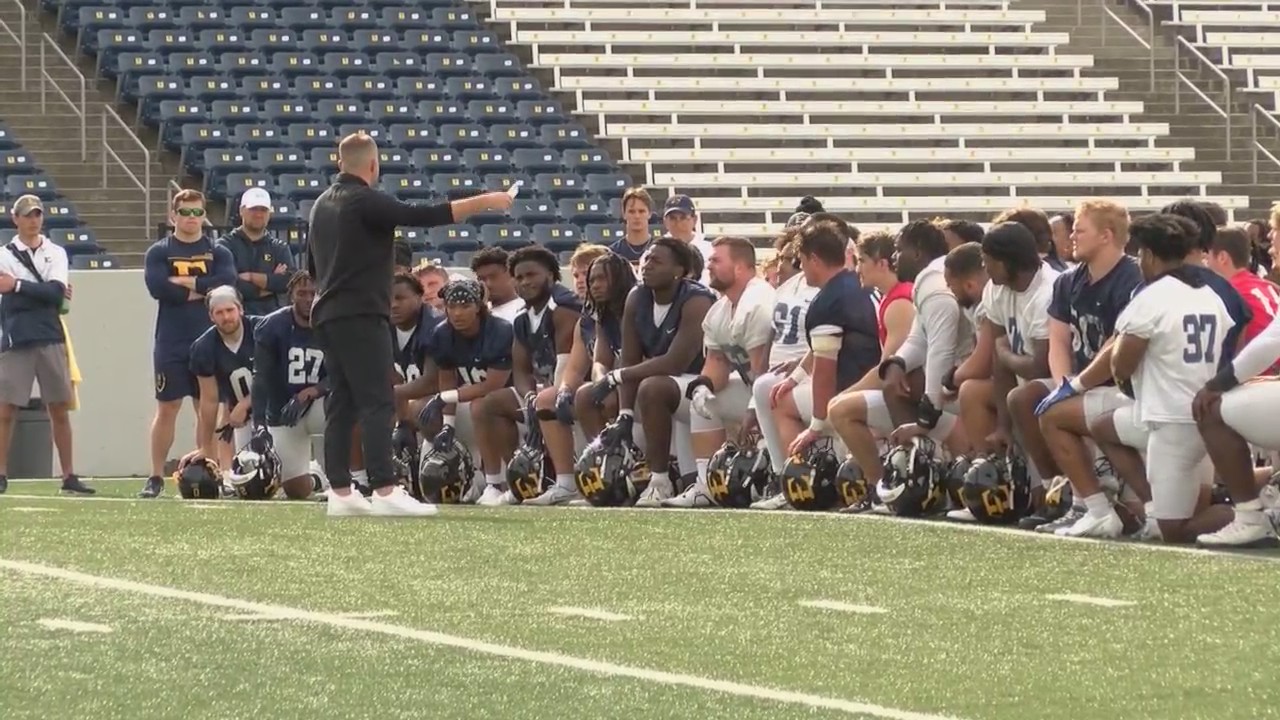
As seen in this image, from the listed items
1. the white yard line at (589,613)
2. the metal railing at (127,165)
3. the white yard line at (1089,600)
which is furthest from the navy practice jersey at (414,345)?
the metal railing at (127,165)

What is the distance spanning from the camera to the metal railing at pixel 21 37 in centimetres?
2171

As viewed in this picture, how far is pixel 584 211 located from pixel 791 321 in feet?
36.2

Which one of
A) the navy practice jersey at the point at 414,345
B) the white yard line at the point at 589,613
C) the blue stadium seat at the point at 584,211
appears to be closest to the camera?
the white yard line at the point at 589,613

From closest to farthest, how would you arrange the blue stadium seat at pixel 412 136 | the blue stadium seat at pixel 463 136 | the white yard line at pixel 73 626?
1. the white yard line at pixel 73 626
2. the blue stadium seat at pixel 412 136
3. the blue stadium seat at pixel 463 136

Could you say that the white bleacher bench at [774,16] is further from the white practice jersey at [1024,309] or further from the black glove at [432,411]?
the white practice jersey at [1024,309]

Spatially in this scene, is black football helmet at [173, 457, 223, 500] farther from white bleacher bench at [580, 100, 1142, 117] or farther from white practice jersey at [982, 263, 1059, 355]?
white bleacher bench at [580, 100, 1142, 117]

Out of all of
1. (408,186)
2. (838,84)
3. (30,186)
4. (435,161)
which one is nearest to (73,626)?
(30,186)

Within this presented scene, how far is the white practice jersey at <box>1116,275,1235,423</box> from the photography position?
8086mm

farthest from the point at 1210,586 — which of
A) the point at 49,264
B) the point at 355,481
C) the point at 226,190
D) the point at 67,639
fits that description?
the point at 226,190

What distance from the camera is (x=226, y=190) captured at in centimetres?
2048

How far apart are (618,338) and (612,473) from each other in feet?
2.77

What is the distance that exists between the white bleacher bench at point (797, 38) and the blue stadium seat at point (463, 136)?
208 cm

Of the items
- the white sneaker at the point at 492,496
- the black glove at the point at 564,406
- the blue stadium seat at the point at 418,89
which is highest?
the blue stadium seat at the point at 418,89

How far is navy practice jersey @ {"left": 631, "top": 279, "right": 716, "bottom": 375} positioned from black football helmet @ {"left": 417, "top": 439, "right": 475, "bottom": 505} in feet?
3.84
